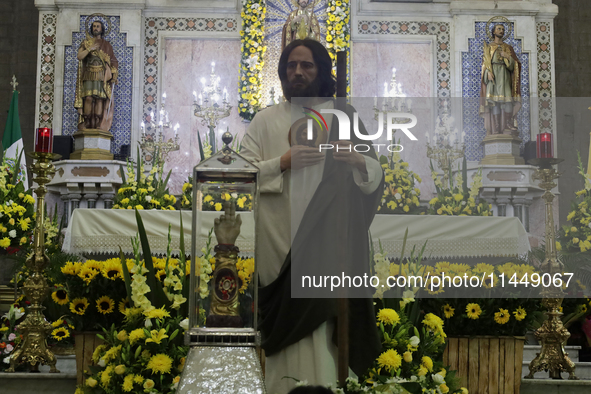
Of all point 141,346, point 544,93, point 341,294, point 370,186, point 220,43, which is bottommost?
point 141,346

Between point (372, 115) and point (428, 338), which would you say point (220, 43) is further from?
point (428, 338)

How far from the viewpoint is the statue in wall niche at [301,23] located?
867 cm

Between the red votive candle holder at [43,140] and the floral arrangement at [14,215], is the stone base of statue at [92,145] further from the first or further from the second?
the red votive candle holder at [43,140]

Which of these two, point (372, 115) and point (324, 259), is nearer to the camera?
point (324, 259)

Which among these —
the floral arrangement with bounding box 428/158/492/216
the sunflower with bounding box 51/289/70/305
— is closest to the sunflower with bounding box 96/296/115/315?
the sunflower with bounding box 51/289/70/305

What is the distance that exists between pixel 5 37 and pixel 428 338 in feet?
31.7

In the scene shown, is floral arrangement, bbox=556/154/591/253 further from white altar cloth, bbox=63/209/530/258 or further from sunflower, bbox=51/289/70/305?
sunflower, bbox=51/289/70/305

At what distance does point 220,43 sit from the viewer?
367 inches

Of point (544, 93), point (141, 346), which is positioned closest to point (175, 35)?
point (544, 93)

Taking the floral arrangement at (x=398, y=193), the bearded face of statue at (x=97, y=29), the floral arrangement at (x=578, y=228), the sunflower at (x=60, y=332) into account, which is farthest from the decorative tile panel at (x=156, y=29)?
the sunflower at (x=60, y=332)

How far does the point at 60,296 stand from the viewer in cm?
350

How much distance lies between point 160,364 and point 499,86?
7.49 metres

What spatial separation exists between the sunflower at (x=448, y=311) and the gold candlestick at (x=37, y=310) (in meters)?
2.17

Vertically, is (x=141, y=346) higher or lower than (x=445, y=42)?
lower
